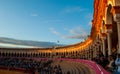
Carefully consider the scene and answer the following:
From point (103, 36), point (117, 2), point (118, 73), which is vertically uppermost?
point (117, 2)

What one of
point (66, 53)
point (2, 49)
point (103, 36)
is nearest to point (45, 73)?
point (103, 36)

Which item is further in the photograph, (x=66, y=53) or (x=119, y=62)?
(x=66, y=53)

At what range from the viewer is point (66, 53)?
270ft

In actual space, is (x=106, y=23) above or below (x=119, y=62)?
above

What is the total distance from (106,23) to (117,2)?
5746mm

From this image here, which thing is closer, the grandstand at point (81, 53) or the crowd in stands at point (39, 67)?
the grandstand at point (81, 53)

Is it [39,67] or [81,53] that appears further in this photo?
[81,53]

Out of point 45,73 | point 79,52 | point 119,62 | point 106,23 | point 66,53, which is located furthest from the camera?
point 66,53

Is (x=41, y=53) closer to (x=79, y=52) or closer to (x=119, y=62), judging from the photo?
(x=79, y=52)

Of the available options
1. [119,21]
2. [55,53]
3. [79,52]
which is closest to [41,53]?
→ [55,53]

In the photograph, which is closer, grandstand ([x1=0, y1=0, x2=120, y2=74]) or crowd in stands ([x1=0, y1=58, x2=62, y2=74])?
grandstand ([x1=0, y1=0, x2=120, y2=74])

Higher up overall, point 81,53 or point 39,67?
point 81,53

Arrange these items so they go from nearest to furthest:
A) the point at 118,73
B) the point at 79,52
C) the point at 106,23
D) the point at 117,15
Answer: the point at 118,73, the point at 117,15, the point at 106,23, the point at 79,52

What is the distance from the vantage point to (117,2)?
1510 centimetres
